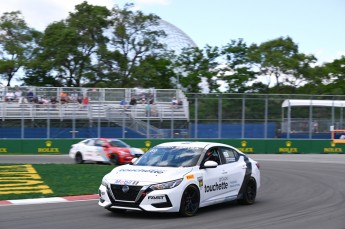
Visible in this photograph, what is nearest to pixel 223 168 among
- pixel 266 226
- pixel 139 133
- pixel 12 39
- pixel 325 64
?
pixel 266 226

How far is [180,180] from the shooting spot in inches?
411

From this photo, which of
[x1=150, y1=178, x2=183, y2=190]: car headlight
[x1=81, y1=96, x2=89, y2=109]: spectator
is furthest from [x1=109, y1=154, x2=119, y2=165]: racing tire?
[x1=150, y1=178, x2=183, y2=190]: car headlight

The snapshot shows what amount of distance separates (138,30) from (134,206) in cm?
4962

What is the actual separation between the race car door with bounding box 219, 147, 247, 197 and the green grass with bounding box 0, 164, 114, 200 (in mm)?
4195

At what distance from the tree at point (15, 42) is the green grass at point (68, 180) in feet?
124

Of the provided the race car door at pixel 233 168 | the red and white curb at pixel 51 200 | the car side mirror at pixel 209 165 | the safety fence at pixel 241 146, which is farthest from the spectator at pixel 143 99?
the car side mirror at pixel 209 165

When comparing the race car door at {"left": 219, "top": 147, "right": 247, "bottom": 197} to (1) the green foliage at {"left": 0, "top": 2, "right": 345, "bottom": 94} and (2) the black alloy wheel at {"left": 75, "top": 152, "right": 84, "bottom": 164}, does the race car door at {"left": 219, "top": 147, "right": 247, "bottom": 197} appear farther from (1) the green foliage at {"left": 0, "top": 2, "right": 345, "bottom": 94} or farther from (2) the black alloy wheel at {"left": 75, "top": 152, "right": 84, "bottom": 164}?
(1) the green foliage at {"left": 0, "top": 2, "right": 345, "bottom": 94}

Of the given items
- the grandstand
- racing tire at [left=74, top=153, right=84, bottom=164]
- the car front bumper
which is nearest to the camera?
the car front bumper

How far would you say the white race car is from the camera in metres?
10.1

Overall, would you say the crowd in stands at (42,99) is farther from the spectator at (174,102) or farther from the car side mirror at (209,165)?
the car side mirror at (209,165)

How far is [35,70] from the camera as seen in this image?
58.0m

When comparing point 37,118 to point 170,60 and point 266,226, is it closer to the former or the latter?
point 170,60

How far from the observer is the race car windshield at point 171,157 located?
440 inches

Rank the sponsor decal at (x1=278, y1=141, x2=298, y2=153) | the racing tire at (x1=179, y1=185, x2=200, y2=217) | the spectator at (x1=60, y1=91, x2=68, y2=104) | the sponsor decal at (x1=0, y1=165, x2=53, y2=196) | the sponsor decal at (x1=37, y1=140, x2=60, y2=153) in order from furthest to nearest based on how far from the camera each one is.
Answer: the spectator at (x1=60, y1=91, x2=68, y2=104), the sponsor decal at (x1=278, y1=141, x2=298, y2=153), the sponsor decal at (x1=37, y1=140, x2=60, y2=153), the sponsor decal at (x1=0, y1=165, x2=53, y2=196), the racing tire at (x1=179, y1=185, x2=200, y2=217)
